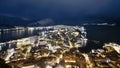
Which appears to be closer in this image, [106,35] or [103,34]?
[106,35]

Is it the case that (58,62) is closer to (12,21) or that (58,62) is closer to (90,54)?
(90,54)

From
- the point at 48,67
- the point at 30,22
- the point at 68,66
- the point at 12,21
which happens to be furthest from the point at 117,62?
the point at 12,21

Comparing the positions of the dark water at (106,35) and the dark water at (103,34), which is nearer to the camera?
the dark water at (106,35)

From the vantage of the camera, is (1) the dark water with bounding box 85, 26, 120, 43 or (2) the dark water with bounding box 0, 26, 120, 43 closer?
(1) the dark water with bounding box 85, 26, 120, 43

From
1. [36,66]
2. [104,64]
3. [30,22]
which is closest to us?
[36,66]

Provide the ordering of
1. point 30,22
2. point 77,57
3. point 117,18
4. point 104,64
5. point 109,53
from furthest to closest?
point 30,22, point 117,18, point 109,53, point 77,57, point 104,64

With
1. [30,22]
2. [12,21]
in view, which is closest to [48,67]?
[30,22]

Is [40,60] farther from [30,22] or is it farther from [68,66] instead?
[30,22]

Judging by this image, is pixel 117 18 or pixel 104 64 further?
pixel 117 18

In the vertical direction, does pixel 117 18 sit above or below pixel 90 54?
above
